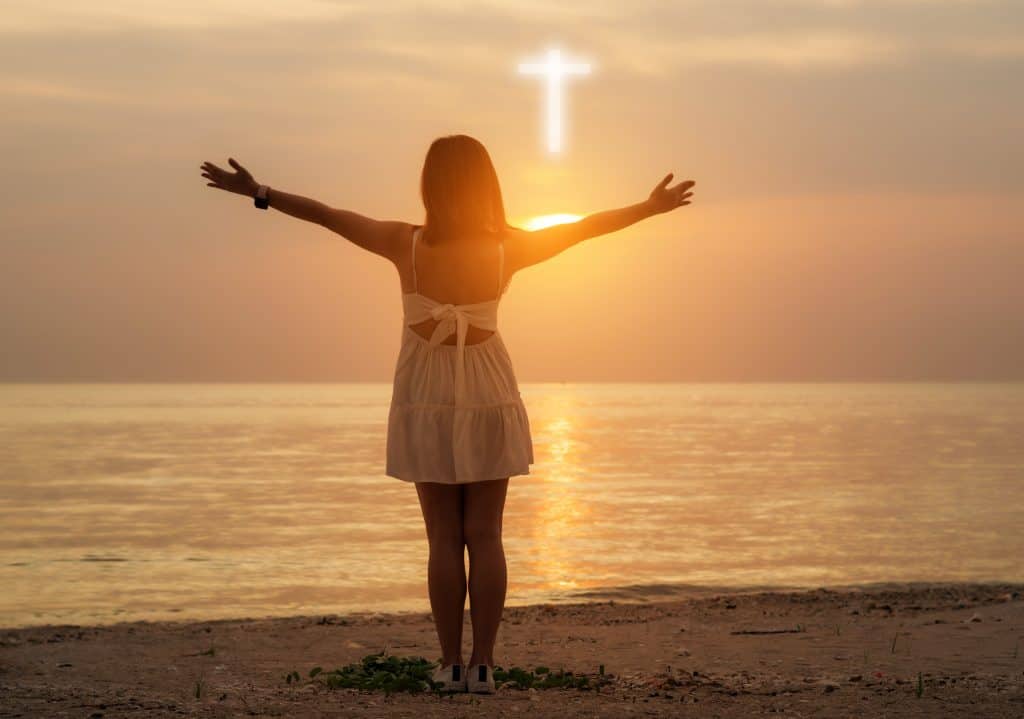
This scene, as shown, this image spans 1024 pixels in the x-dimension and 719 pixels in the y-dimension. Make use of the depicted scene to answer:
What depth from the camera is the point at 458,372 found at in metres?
6.21

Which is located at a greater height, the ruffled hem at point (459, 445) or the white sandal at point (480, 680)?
the ruffled hem at point (459, 445)

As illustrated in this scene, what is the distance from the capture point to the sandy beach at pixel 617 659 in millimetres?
5926

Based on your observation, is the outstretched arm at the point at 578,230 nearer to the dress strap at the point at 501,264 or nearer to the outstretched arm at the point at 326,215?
the dress strap at the point at 501,264

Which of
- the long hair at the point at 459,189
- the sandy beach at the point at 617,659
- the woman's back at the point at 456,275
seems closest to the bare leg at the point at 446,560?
the sandy beach at the point at 617,659

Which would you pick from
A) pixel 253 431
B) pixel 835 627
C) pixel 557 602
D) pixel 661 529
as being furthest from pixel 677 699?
pixel 253 431

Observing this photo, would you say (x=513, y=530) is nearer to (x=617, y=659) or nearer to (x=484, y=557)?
(x=617, y=659)

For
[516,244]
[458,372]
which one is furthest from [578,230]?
[458,372]

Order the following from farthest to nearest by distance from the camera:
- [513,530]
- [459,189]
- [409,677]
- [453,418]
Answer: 1. [513,530]
2. [409,677]
3. [453,418]
4. [459,189]

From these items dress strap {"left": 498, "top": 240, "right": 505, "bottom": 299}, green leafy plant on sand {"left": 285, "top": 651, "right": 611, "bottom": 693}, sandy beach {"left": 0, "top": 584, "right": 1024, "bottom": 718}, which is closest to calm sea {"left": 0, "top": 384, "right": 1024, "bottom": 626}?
sandy beach {"left": 0, "top": 584, "right": 1024, "bottom": 718}

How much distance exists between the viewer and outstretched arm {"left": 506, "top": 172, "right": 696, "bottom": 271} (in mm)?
6203

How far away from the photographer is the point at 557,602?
12461 mm

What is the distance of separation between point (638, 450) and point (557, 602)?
38598 millimetres

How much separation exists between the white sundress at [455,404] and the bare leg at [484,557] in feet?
0.52

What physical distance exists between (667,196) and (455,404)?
1.53 meters
